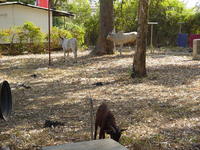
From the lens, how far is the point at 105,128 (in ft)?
15.6

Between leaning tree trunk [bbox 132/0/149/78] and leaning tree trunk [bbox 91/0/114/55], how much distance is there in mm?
8074

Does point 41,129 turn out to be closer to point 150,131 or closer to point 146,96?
point 150,131

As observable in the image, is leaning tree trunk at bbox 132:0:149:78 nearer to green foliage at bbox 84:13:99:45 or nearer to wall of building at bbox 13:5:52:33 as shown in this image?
wall of building at bbox 13:5:52:33

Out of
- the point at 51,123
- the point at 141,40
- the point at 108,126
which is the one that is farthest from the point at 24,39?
the point at 108,126

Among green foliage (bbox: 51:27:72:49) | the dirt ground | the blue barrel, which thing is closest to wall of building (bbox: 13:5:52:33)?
green foliage (bbox: 51:27:72:49)

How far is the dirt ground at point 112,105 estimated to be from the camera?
5.47 meters

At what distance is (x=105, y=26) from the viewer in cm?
1905

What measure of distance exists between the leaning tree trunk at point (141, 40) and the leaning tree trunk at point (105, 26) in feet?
26.5

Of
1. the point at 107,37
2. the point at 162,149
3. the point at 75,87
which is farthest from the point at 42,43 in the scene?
the point at 162,149

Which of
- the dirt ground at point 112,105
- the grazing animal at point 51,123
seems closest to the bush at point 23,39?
the dirt ground at point 112,105

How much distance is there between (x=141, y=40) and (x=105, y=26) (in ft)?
28.4

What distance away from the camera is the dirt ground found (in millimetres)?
5473

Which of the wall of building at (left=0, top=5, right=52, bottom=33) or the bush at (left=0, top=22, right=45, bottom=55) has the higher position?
the wall of building at (left=0, top=5, right=52, bottom=33)

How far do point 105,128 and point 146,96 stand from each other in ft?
12.5
